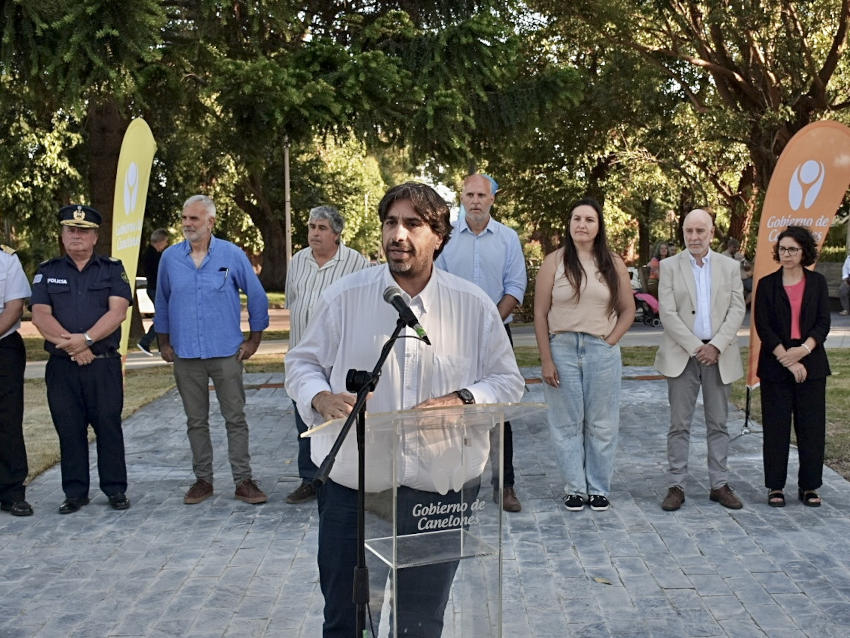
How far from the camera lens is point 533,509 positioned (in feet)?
23.4

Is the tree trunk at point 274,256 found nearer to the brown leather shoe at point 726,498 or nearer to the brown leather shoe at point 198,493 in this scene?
the brown leather shoe at point 198,493

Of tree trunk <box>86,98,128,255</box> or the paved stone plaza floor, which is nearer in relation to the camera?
the paved stone plaza floor

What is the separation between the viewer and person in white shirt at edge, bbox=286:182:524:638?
3.21 m

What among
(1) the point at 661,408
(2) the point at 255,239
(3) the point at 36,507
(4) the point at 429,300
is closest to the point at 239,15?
(1) the point at 661,408

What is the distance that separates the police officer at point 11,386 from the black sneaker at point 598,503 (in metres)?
3.87

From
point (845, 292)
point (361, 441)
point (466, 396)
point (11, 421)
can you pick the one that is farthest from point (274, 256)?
point (361, 441)

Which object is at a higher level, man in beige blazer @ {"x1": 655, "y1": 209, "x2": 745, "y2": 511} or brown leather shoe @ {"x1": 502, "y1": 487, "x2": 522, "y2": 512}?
man in beige blazer @ {"x1": 655, "y1": 209, "x2": 745, "y2": 511}

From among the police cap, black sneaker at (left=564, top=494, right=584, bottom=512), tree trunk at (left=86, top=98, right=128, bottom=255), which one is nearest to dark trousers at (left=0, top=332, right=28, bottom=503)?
the police cap

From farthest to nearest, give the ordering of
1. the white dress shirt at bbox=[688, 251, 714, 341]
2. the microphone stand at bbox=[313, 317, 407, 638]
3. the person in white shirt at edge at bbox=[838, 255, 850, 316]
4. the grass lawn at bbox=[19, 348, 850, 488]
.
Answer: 1. the person in white shirt at edge at bbox=[838, 255, 850, 316]
2. the grass lawn at bbox=[19, 348, 850, 488]
3. the white dress shirt at bbox=[688, 251, 714, 341]
4. the microphone stand at bbox=[313, 317, 407, 638]

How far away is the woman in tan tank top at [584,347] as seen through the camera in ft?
23.2

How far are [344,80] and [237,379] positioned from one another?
23.1 feet

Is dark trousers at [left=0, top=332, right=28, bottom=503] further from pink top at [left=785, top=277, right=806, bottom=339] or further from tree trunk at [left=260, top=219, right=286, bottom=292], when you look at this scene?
tree trunk at [left=260, top=219, right=286, bottom=292]

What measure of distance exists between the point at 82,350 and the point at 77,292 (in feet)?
1.38

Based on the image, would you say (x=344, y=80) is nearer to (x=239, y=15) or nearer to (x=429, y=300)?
(x=239, y=15)
